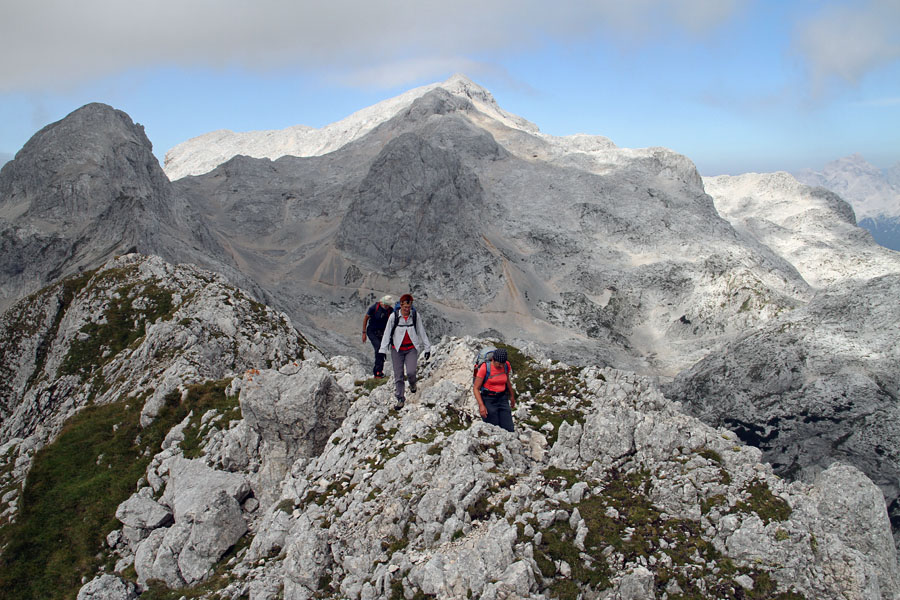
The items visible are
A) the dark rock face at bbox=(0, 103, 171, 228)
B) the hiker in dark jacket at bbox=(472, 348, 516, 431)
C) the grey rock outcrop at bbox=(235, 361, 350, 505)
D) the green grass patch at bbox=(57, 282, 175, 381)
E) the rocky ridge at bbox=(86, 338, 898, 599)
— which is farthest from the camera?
the dark rock face at bbox=(0, 103, 171, 228)

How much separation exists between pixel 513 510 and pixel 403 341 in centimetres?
676

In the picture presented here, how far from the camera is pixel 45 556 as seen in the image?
16.2 m

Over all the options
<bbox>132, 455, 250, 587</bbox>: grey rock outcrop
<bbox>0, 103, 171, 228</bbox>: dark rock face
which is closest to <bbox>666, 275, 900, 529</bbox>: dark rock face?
<bbox>132, 455, 250, 587</bbox>: grey rock outcrop

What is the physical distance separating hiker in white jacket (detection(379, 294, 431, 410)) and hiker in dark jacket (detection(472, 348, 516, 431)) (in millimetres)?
2916

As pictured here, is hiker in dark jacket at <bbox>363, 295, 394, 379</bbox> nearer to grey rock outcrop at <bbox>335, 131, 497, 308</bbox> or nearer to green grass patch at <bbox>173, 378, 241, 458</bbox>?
green grass patch at <bbox>173, 378, 241, 458</bbox>

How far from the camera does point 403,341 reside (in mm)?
15609

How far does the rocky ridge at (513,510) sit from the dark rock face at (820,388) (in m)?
27.9

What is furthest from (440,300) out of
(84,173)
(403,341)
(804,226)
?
(804,226)

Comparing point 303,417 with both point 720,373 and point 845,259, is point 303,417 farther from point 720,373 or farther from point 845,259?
point 845,259

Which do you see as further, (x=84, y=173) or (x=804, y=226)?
(x=804, y=226)

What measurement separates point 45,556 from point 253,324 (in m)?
15.1

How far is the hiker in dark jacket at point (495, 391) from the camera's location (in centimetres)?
1326

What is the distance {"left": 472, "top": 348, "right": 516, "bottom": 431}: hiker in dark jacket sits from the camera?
13.3 m

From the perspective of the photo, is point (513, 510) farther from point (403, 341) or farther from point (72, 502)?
point (72, 502)
